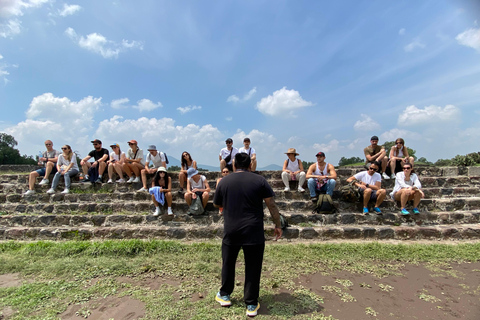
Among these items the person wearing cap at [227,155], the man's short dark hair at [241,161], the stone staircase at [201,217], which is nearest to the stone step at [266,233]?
the stone staircase at [201,217]

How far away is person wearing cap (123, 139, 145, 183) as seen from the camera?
6996 millimetres

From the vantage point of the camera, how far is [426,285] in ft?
10.2

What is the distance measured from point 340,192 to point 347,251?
2048 millimetres

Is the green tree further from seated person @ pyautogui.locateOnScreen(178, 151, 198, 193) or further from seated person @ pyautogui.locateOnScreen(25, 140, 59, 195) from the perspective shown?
seated person @ pyautogui.locateOnScreen(178, 151, 198, 193)

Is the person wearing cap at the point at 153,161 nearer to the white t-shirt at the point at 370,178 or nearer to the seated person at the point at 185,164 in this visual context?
the seated person at the point at 185,164

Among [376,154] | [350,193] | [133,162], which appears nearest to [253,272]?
[350,193]

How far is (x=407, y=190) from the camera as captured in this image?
5.47 metres

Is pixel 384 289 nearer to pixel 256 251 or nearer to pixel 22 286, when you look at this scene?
pixel 256 251

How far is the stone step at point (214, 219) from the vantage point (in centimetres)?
544

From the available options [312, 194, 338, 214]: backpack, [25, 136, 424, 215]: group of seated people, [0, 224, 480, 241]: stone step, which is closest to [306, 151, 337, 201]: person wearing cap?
[25, 136, 424, 215]: group of seated people

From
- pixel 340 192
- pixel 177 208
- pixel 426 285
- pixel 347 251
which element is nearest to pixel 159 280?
pixel 177 208

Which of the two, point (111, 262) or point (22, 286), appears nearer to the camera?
point (22, 286)

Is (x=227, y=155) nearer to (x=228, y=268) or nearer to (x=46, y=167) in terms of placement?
(x=228, y=268)

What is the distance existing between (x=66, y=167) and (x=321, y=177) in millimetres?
7548
